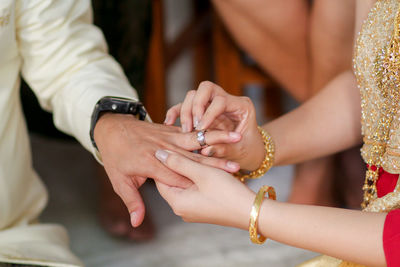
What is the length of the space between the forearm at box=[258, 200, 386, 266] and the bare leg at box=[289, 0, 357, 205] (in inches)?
22.1

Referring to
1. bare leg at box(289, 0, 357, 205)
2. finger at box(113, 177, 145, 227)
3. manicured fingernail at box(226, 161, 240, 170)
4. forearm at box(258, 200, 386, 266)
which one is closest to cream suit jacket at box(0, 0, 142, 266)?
finger at box(113, 177, 145, 227)

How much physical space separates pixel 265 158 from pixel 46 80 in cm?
38

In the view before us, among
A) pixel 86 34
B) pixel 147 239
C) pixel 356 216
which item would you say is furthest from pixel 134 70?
pixel 356 216

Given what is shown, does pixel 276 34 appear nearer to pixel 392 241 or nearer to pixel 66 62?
pixel 66 62

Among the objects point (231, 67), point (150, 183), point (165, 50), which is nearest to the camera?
point (150, 183)

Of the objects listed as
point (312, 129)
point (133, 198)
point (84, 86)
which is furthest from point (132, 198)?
point (312, 129)

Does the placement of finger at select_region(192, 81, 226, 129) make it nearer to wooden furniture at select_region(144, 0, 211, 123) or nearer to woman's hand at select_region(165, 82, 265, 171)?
woman's hand at select_region(165, 82, 265, 171)

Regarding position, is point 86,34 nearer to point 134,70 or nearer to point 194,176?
point 194,176

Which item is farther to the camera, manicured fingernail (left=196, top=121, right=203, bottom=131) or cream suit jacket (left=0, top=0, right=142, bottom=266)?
cream suit jacket (left=0, top=0, right=142, bottom=266)

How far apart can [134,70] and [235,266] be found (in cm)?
59

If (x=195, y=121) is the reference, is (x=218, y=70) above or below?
below

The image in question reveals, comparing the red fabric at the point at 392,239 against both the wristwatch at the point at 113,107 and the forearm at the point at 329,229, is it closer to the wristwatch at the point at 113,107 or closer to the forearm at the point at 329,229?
the forearm at the point at 329,229

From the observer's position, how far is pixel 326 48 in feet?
4.06

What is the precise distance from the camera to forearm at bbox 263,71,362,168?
0.89 m
